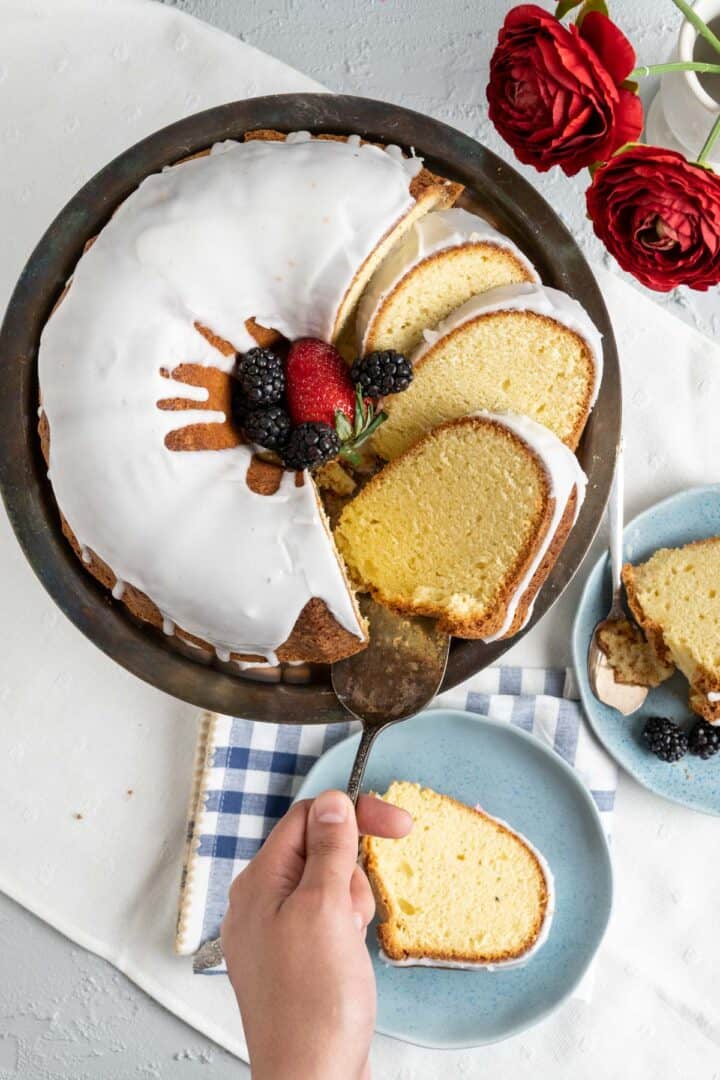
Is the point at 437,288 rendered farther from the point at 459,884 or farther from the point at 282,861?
the point at 459,884

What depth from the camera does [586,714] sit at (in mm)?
1824

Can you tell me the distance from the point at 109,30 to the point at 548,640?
4.34ft

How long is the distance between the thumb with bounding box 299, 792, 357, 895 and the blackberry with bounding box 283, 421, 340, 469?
0.46m

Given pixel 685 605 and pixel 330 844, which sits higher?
pixel 685 605

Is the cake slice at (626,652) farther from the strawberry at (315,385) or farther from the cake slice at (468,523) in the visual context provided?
the strawberry at (315,385)

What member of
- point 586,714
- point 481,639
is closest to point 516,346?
point 481,639

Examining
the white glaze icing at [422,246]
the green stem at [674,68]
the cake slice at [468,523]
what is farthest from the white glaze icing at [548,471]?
the green stem at [674,68]

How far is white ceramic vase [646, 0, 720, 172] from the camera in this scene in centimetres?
158

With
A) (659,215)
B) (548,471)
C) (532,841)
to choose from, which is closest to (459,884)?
(532,841)

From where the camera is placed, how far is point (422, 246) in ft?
4.74

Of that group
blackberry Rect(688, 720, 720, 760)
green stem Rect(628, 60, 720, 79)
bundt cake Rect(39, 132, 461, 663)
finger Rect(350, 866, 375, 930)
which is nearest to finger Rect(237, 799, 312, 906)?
finger Rect(350, 866, 375, 930)

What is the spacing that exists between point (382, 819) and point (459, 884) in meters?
0.30

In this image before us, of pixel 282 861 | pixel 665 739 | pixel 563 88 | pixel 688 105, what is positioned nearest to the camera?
pixel 563 88

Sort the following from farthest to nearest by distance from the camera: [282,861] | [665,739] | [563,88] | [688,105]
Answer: [665,739]
[688,105]
[282,861]
[563,88]
